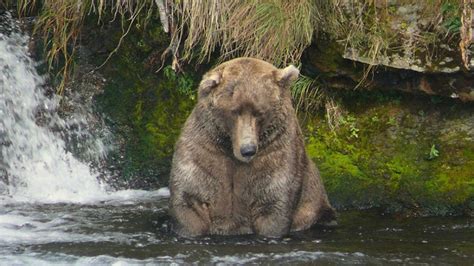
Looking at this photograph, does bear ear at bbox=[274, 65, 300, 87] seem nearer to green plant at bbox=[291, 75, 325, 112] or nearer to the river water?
the river water

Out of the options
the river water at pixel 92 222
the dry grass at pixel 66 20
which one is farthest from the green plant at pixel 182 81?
the river water at pixel 92 222

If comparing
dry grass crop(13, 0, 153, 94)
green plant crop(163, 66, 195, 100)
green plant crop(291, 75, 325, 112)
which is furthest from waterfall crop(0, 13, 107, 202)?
green plant crop(291, 75, 325, 112)

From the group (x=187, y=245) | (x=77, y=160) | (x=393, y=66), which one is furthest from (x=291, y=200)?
(x=77, y=160)

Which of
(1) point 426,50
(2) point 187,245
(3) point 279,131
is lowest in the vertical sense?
(2) point 187,245

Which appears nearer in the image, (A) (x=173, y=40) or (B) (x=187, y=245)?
(B) (x=187, y=245)

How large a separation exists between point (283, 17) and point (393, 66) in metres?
1.08

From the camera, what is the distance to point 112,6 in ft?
32.8

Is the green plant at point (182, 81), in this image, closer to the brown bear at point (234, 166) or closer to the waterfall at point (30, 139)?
the waterfall at point (30, 139)

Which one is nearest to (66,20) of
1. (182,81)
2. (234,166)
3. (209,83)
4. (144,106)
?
(144,106)

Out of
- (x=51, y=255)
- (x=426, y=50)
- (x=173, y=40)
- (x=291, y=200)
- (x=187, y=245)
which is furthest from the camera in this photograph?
(x=173, y=40)

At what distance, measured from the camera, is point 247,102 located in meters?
7.66

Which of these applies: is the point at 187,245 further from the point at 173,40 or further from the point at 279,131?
the point at 173,40

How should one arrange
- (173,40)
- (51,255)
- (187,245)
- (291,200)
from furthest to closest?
(173,40)
(291,200)
(187,245)
(51,255)

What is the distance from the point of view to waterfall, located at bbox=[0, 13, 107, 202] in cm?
951
